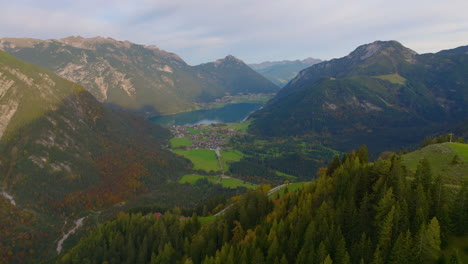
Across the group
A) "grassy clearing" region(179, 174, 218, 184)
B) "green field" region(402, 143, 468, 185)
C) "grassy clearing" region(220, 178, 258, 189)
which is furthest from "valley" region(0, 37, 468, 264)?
"grassy clearing" region(220, 178, 258, 189)

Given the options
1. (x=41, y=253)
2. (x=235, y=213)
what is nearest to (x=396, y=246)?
(x=235, y=213)

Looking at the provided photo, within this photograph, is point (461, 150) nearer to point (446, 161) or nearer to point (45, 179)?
point (446, 161)

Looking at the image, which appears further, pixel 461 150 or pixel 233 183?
pixel 233 183

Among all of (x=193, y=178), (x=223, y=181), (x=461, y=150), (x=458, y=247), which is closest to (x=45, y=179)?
(x=193, y=178)

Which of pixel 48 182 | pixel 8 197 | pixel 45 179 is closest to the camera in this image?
pixel 8 197

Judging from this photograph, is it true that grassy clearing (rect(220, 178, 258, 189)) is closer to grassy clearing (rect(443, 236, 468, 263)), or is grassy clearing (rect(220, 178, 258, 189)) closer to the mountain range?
the mountain range

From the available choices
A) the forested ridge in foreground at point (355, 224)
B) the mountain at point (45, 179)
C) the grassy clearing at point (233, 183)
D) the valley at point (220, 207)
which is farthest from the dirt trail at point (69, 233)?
the grassy clearing at point (233, 183)

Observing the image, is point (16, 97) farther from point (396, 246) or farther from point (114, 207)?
point (396, 246)

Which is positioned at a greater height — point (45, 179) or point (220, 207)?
point (220, 207)
